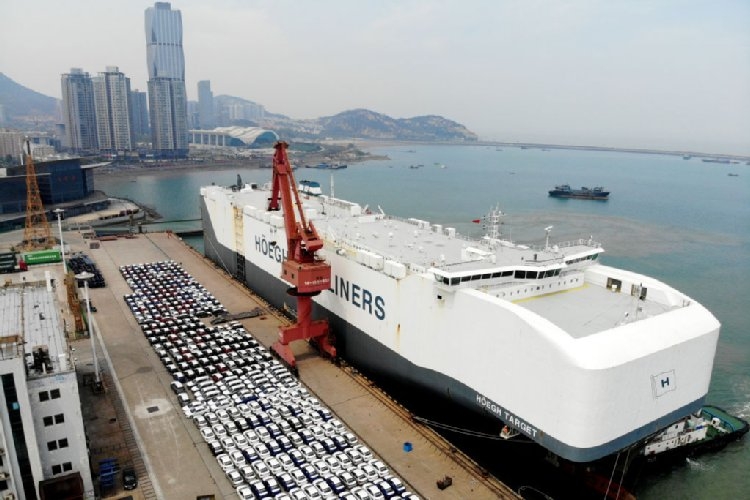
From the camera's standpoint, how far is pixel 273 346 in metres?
37.8

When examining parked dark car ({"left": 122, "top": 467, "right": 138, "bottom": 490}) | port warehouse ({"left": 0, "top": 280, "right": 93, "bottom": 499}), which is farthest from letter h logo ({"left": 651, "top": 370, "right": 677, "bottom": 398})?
port warehouse ({"left": 0, "top": 280, "right": 93, "bottom": 499})

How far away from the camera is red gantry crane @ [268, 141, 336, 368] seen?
3459 cm

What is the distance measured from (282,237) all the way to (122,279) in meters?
24.4

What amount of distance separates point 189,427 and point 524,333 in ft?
62.5

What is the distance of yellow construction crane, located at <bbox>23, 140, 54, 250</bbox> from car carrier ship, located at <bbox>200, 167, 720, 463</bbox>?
5383 cm

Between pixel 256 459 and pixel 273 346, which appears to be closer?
pixel 256 459

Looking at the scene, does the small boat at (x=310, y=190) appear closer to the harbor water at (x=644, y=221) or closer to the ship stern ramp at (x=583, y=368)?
the harbor water at (x=644, y=221)

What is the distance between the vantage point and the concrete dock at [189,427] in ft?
79.7

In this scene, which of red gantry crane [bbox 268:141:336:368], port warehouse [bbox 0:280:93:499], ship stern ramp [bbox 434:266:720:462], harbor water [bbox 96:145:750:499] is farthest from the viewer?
red gantry crane [bbox 268:141:336:368]

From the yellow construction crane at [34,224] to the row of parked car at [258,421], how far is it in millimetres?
39471

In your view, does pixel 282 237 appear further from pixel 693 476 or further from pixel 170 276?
pixel 693 476

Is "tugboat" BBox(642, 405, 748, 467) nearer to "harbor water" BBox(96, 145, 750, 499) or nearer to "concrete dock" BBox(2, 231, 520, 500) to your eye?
"harbor water" BBox(96, 145, 750, 499)

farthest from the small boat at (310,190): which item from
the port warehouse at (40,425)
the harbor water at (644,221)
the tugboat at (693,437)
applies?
the tugboat at (693,437)

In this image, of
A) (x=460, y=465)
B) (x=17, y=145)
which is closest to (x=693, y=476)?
(x=460, y=465)
